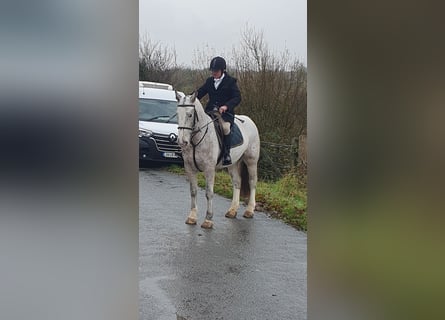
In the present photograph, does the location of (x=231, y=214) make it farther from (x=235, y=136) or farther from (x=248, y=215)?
(x=235, y=136)

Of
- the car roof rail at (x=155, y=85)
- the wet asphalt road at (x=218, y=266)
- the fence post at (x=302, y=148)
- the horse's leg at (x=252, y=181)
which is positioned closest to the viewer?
the wet asphalt road at (x=218, y=266)

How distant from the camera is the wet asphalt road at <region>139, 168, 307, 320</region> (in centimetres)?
221

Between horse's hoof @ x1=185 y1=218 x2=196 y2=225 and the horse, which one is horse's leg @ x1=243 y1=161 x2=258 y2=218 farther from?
horse's hoof @ x1=185 y1=218 x2=196 y2=225

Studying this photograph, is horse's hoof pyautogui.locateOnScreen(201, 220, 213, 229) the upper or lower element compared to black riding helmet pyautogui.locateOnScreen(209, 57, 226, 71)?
lower

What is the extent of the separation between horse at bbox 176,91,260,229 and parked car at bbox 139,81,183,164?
72 cm

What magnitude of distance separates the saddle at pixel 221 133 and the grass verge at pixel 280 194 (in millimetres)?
375

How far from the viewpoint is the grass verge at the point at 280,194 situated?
3.93m

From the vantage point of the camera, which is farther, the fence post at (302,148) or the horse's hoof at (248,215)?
the fence post at (302,148)

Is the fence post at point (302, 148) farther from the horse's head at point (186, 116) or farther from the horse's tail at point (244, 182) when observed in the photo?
the horse's head at point (186, 116)

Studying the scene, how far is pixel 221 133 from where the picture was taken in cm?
357

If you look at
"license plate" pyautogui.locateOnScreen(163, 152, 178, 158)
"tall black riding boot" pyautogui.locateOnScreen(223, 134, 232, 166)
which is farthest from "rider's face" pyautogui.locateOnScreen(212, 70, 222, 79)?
"license plate" pyautogui.locateOnScreen(163, 152, 178, 158)

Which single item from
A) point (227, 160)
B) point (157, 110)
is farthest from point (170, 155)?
point (227, 160)

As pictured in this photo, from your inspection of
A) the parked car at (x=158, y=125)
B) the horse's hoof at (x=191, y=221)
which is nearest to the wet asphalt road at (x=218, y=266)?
the horse's hoof at (x=191, y=221)
